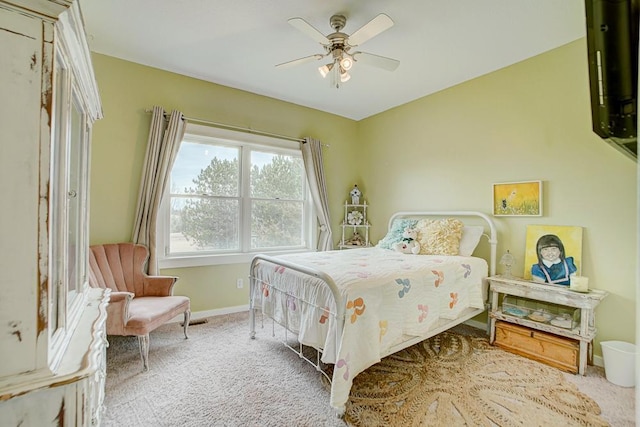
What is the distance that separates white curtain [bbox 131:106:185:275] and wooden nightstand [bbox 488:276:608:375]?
11.0 feet

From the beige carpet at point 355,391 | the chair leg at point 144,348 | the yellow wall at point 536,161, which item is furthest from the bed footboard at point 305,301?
the yellow wall at point 536,161

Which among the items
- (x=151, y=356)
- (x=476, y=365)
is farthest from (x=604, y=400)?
(x=151, y=356)

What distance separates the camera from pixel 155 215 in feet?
9.70

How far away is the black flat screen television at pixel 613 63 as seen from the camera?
83 cm

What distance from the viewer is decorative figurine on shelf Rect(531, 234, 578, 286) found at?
97.7 inches

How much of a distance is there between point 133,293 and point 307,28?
2.53 m

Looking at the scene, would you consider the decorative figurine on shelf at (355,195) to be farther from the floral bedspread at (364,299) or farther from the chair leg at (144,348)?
the chair leg at (144,348)

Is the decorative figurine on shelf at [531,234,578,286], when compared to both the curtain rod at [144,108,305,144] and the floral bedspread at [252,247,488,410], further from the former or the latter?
the curtain rod at [144,108,305,144]

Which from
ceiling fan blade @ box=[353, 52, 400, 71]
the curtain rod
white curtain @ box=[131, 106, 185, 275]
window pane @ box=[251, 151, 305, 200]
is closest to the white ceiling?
ceiling fan blade @ box=[353, 52, 400, 71]

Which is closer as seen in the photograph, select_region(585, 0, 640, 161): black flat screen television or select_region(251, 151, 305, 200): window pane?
select_region(585, 0, 640, 161): black flat screen television

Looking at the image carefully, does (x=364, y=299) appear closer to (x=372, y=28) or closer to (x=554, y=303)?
(x=372, y=28)

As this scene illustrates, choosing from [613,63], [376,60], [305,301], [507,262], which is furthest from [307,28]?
[507,262]

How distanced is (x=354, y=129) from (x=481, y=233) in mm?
2642

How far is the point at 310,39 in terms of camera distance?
2549 millimetres
